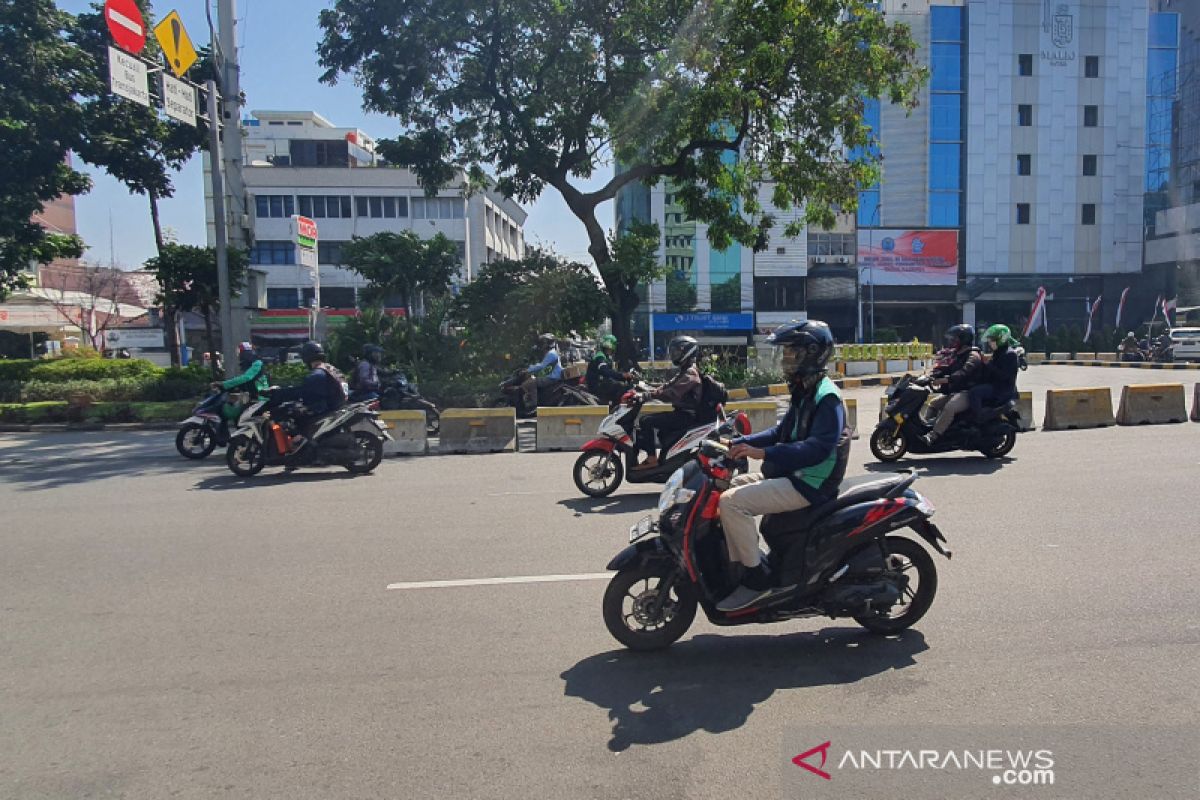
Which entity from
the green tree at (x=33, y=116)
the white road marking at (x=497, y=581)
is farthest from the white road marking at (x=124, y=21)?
the white road marking at (x=497, y=581)

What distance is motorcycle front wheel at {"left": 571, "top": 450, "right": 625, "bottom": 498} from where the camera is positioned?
8.20 m

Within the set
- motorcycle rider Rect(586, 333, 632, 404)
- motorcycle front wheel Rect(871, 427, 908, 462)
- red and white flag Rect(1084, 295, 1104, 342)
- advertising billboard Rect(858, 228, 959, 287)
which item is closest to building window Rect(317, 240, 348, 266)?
advertising billboard Rect(858, 228, 959, 287)

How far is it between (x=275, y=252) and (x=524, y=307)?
37.6 m

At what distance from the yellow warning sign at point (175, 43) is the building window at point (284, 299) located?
3717 cm

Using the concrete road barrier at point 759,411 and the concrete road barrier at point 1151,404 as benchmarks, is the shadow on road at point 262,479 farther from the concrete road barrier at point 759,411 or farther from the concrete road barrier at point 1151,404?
the concrete road barrier at point 1151,404

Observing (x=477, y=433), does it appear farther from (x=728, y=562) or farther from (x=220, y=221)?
(x=728, y=562)

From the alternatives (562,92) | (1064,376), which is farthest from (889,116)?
(562,92)

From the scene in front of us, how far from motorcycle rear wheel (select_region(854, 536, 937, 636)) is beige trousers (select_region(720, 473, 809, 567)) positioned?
690 millimetres

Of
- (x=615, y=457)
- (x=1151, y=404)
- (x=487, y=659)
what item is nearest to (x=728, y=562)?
(x=487, y=659)

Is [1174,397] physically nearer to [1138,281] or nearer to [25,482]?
[25,482]

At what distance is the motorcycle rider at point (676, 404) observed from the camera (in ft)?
25.7

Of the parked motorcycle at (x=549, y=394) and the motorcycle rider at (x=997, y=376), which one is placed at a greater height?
the motorcycle rider at (x=997, y=376)

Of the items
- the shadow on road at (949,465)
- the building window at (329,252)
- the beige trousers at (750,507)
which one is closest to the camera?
the beige trousers at (750,507)

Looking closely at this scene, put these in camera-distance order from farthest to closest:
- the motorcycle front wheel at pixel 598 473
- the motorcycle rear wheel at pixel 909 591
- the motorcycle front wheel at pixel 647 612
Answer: the motorcycle front wheel at pixel 598 473
the motorcycle rear wheel at pixel 909 591
the motorcycle front wheel at pixel 647 612
